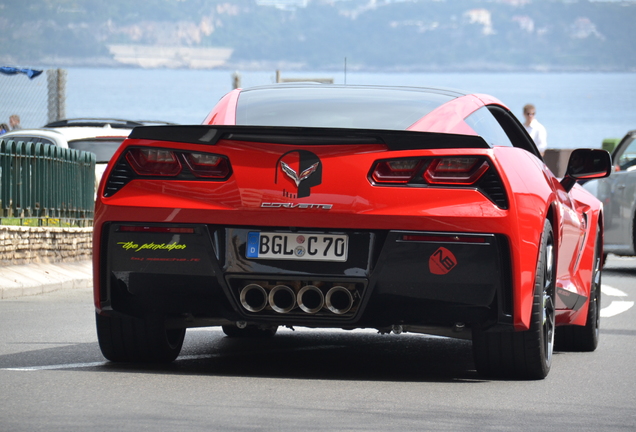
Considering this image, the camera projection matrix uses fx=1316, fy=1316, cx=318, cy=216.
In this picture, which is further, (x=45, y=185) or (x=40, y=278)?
(x=45, y=185)

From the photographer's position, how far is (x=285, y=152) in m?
6.05

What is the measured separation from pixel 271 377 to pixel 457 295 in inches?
42.2

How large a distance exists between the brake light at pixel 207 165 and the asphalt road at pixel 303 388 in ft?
3.24

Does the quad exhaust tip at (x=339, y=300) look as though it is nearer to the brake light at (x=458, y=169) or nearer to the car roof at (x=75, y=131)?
the brake light at (x=458, y=169)

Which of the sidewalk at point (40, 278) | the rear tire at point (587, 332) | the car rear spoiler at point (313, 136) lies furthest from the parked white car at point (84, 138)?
the car rear spoiler at point (313, 136)

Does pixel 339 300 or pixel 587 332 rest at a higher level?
pixel 339 300

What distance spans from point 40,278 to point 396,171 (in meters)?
7.79

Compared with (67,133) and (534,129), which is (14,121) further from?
(534,129)

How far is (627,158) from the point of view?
16219 mm

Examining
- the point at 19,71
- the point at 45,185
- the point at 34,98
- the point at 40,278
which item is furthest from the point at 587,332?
the point at 19,71

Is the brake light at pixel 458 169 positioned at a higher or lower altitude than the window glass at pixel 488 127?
lower

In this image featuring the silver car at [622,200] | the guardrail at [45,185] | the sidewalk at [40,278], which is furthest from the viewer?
the silver car at [622,200]

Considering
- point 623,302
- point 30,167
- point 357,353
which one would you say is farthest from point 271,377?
point 30,167

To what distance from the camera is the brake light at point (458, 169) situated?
6.00 m
